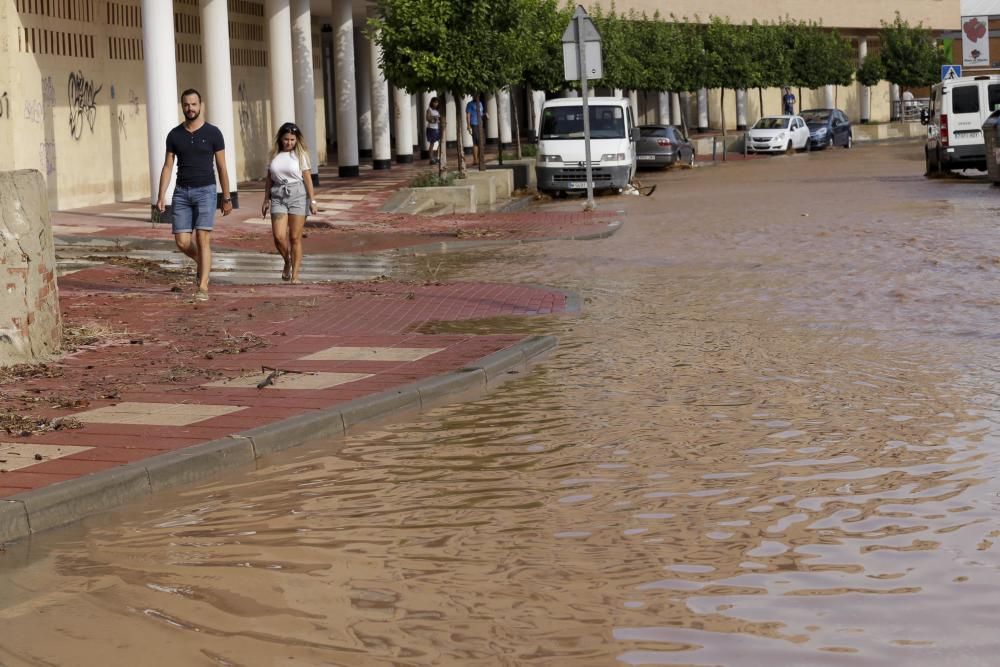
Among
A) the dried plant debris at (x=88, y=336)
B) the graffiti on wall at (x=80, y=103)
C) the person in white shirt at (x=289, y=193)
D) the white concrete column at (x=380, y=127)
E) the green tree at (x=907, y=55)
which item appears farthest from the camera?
the green tree at (x=907, y=55)

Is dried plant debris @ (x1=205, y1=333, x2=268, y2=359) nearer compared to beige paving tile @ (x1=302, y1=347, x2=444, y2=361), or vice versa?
beige paving tile @ (x1=302, y1=347, x2=444, y2=361)

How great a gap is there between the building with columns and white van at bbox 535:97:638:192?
2.31 metres

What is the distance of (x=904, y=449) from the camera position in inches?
318

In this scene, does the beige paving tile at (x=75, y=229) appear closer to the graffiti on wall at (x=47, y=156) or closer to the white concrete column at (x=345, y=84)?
the graffiti on wall at (x=47, y=156)

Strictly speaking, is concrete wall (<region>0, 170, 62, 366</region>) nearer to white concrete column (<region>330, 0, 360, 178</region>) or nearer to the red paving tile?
the red paving tile

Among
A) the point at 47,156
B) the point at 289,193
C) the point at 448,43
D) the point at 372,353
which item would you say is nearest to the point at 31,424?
the point at 372,353

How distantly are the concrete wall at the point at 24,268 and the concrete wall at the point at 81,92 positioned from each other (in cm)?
1477

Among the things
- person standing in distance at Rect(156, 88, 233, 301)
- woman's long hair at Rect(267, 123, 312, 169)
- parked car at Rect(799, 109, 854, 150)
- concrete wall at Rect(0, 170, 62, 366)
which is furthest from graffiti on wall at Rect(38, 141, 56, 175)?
parked car at Rect(799, 109, 854, 150)

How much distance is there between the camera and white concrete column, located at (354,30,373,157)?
48866 mm

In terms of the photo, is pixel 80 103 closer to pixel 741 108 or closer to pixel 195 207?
pixel 195 207

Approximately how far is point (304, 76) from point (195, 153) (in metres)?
22.6

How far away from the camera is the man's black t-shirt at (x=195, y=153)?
15172mm

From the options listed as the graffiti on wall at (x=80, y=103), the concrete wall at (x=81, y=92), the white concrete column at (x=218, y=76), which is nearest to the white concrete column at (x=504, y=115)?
the concrete wall at (x=81, y=92)

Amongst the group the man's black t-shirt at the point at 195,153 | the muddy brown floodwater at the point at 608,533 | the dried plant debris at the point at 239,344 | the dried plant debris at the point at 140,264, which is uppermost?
the man's black t-shirt at the point at 195,153
